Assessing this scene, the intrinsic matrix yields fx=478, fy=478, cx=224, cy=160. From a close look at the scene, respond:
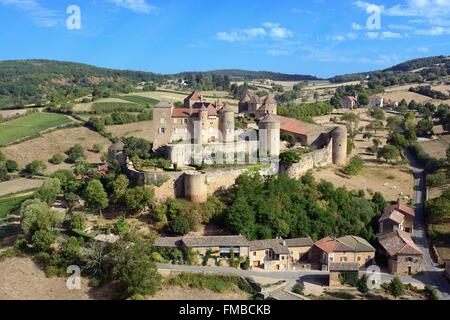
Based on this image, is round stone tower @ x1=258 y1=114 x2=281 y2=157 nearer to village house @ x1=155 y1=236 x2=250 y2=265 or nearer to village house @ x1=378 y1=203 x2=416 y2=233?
village house @ x1=378 y1=203 x2=416 y2=233

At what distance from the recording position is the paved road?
106ft

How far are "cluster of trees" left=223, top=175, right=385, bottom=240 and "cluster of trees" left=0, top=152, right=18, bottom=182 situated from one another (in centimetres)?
3550

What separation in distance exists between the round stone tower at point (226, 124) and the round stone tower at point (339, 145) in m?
11.7

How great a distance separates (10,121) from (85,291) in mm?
61932

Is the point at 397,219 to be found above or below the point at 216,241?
above

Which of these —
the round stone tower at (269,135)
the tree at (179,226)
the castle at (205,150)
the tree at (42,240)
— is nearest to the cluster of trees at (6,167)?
the castle at (205,150)

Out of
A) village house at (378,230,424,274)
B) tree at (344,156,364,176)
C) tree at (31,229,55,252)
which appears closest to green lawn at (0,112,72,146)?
tree at (31,229,55,252)

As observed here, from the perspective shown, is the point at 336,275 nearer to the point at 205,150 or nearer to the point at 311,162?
the point at 205,150

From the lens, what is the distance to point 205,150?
41812 millimetres

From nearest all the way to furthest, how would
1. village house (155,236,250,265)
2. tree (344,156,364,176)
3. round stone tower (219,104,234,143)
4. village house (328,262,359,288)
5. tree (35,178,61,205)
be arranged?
1. village house (328,262,359,288)
2. village house (155,236,250,265)
3. tree (35,178,61,205)
4. round stone tower (219,104,234,143)
5. tree (344,156,364,176)

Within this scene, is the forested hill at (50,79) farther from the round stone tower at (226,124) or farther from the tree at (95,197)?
the tree at (95,197)

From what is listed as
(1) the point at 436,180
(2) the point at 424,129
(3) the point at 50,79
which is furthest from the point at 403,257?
(3) the point at 50,79

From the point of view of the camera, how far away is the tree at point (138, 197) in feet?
121

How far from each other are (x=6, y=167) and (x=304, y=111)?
4234 cm
